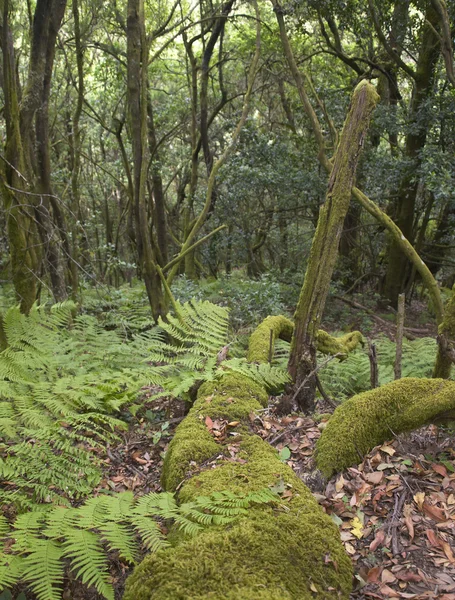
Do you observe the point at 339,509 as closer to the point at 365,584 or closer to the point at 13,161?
the point at 365,584

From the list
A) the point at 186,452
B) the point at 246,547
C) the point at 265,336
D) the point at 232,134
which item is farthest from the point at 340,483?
the point at 232,134

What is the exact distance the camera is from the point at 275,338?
5617mm

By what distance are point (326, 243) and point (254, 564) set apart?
296cm

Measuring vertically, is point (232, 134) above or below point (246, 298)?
above

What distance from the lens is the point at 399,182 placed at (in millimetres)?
10680

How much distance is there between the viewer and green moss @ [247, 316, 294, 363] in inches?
193

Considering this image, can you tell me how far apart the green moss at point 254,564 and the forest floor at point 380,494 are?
25 centimetres

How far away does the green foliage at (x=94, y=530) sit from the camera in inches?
71.7

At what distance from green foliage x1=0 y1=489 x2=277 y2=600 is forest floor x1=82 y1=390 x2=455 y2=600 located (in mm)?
371

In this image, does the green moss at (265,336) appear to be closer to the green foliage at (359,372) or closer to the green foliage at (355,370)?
the green foliage at (355,370)

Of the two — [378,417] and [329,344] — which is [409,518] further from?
[329,344]

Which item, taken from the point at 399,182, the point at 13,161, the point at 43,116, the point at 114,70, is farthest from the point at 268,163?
the point at 13,161

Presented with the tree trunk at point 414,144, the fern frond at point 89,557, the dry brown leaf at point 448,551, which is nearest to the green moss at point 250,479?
the fern frond at point 89,557

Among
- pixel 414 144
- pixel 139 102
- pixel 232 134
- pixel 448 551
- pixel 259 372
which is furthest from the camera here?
pixel 414 144
